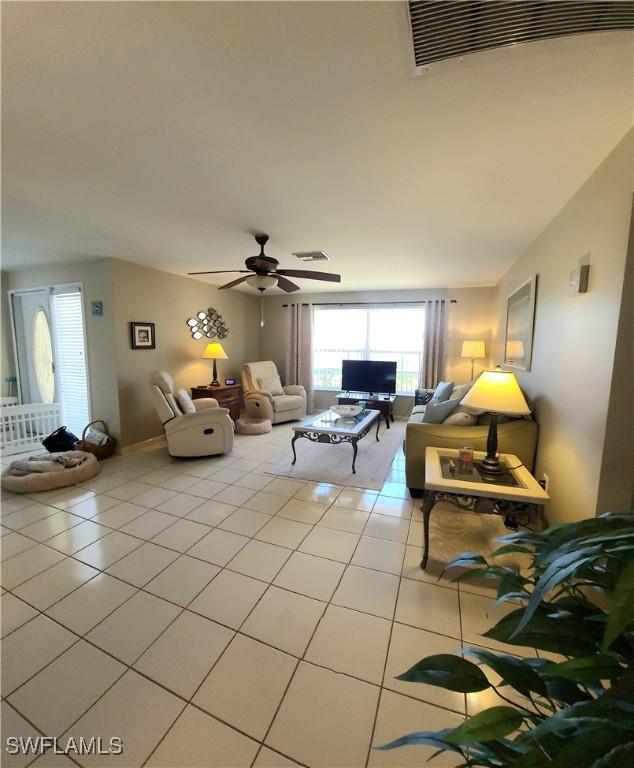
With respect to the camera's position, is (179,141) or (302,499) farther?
(302,499)

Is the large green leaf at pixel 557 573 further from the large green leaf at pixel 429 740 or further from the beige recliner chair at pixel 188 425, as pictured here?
the beige recliner chair at pixel 188 425

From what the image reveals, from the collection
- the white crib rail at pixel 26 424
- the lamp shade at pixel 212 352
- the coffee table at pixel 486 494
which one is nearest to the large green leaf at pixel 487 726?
the coffee table at pixel 486 494

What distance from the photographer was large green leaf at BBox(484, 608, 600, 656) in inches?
22.6

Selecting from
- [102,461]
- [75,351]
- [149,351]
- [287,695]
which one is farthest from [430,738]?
[75,351]

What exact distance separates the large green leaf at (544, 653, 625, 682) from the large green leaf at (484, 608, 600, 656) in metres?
0.05

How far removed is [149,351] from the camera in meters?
4.22

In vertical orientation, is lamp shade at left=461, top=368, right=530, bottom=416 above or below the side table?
above

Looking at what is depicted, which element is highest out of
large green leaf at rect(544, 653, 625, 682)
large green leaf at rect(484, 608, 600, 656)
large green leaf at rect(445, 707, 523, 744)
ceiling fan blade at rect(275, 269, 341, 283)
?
ceiling fan blade at rect(275, 269, 341, 283)

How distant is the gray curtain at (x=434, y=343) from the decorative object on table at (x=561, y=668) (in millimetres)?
4946

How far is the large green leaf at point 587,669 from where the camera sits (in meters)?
0.50

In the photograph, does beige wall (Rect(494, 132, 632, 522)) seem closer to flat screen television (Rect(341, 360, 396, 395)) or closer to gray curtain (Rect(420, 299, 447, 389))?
gray curtain (Rect(420, 299, 447, 389))

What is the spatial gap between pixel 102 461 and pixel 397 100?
4.27m

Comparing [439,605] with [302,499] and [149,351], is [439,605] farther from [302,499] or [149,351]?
[149,351]

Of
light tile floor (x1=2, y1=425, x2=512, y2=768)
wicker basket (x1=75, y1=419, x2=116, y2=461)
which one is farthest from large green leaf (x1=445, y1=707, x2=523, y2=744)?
wicker basket (x1=75, y1=419, x2=116, y2=461)
